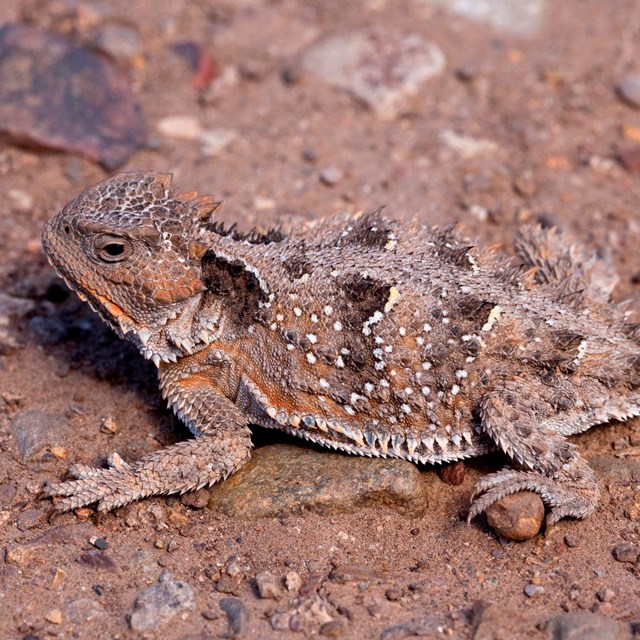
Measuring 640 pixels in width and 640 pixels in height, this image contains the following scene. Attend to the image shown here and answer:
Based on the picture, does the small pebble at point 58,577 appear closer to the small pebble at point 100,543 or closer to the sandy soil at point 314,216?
the sandy soil at point 314,216

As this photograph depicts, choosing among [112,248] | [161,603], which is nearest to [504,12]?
[112,248]

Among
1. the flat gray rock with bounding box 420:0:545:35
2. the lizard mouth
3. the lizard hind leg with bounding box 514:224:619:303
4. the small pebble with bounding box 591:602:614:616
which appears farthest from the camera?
the flat gray rock with bounding box 420:0:545:35

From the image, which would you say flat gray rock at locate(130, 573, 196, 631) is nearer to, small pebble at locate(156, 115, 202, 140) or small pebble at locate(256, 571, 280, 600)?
small pebble at locate(256, 571, 280, 600)

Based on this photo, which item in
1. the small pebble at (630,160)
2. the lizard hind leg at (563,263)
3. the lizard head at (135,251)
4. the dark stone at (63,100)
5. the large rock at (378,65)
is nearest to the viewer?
the lizard head at (135,251)

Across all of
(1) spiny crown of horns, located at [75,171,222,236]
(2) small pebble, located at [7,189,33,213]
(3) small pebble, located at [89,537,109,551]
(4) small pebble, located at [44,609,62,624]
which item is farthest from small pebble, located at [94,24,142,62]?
(4) small pebble, located at [44,609,62,624]

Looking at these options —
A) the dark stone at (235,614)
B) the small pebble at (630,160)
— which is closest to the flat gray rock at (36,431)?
the dark stone at (235,614)

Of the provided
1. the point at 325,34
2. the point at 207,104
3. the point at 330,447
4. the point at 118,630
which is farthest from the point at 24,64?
the point at 118,630
